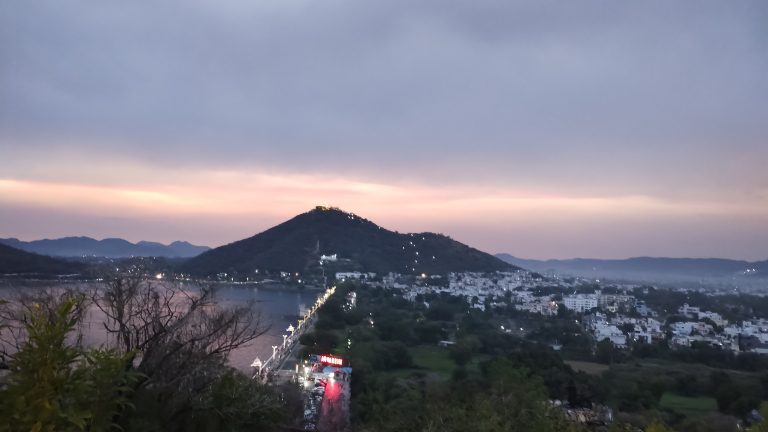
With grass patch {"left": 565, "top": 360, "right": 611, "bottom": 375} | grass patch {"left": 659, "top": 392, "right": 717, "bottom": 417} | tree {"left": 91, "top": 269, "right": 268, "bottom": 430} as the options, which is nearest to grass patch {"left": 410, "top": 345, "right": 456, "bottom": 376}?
grass patch {"left": 565, "top": 360, "right": 611, "bottom": 375}

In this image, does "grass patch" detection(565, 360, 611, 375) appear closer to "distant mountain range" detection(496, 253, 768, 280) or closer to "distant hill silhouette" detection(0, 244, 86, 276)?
"distant hill silhouette" detection(0, 244, 86, 276)

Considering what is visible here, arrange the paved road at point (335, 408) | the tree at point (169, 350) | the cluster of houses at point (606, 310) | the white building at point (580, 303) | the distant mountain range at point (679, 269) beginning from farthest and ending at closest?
the distant mountain range at point (679, 269), the white building at point (580, 303), the cluster of houses at point (606, 310), the paved road at point (335, 408), the tree at point (169, 350)

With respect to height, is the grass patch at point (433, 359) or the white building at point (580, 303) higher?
the white building at point (580, 303)

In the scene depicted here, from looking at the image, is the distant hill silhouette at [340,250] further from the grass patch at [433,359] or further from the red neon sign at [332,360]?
the red neon sign at [332,360]

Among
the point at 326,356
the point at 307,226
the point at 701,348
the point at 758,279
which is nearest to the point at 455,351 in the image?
the point at 326,356

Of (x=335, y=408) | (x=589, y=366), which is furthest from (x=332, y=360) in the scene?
(x=589, y=366)

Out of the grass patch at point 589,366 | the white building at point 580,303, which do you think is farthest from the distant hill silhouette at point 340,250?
the grass patch at point 589,366

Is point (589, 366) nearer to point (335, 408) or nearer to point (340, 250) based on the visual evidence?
point (335, 408)
